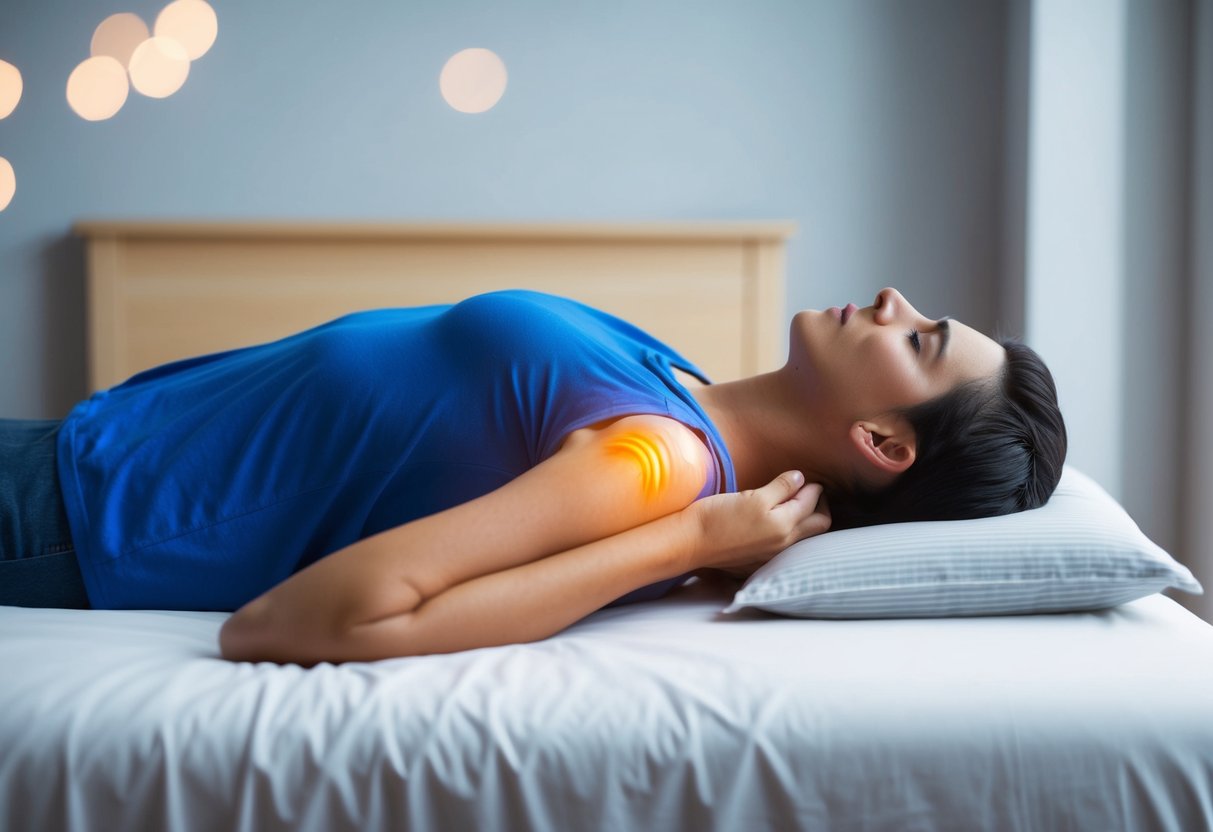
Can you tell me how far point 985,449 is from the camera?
1196mm

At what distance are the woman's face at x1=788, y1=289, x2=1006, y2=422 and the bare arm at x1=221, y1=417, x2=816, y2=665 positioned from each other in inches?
12.2

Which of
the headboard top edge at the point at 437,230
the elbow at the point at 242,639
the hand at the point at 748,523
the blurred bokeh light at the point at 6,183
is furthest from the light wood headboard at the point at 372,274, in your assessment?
the elbow at the point at 242,639

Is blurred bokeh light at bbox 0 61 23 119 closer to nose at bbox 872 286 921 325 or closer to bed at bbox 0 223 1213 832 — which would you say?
bed at bbox 0 223 1213 832

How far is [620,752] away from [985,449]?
24.8 inches

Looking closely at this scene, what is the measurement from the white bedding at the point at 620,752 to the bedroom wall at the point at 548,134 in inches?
78.6

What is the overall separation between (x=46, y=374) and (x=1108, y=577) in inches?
107

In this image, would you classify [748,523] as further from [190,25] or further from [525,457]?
[190,25]

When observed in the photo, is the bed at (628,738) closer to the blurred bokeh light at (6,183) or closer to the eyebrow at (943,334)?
the eyebrow at (943,334)

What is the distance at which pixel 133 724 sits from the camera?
0.83 meters

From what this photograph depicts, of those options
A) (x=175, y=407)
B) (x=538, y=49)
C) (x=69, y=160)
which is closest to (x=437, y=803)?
(x=175, y=407)

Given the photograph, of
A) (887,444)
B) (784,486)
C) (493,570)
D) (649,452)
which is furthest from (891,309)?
(493,570)

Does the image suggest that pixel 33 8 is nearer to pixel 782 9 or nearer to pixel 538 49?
pixel 538 49

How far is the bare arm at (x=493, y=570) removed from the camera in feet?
3.05

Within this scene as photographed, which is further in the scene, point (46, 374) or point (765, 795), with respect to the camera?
point (46, 374)
